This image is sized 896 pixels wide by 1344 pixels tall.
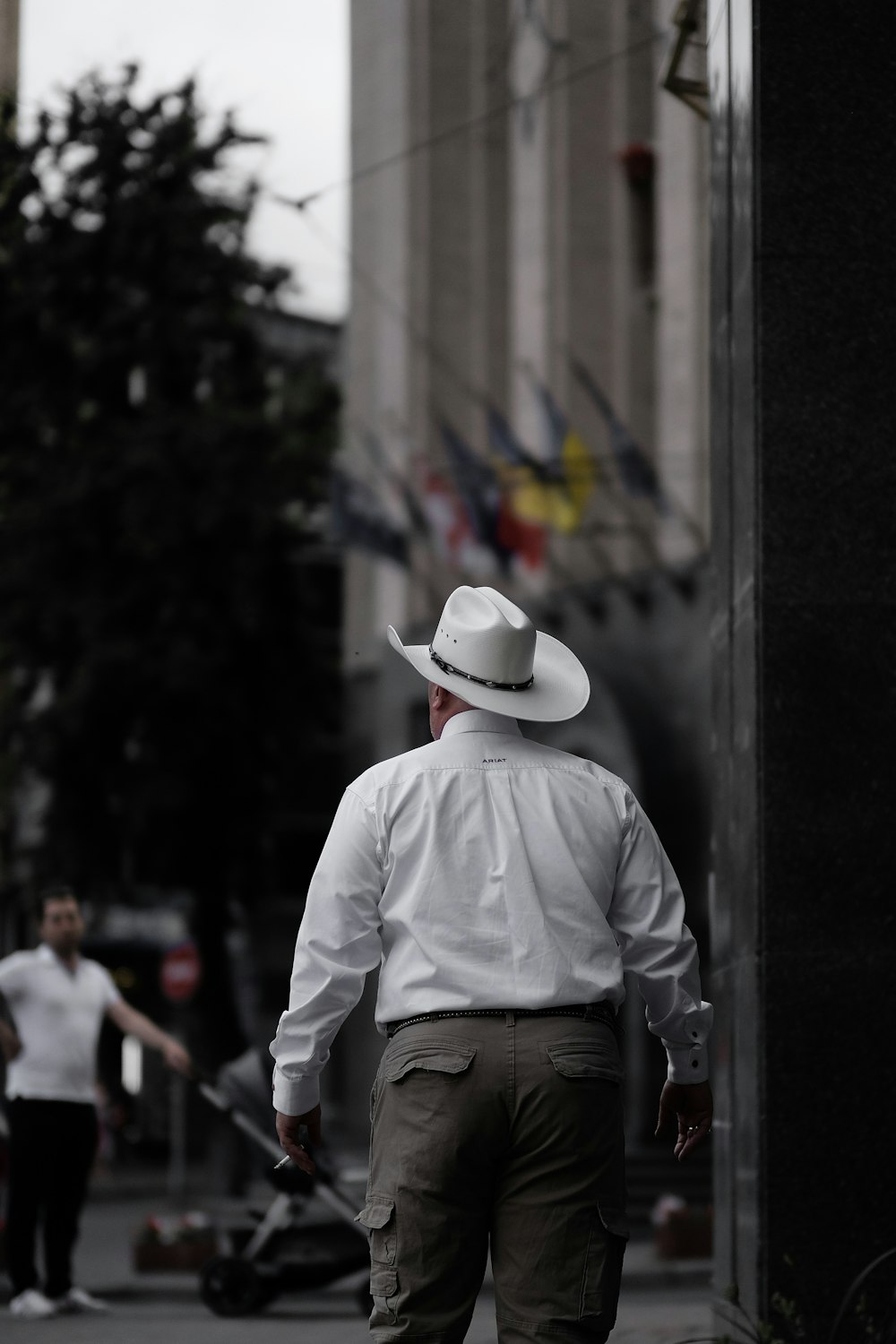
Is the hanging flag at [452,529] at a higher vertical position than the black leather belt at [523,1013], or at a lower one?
higher

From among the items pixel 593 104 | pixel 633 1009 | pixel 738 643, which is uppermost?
pixel 593 104

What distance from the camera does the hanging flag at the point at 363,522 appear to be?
28469 mm

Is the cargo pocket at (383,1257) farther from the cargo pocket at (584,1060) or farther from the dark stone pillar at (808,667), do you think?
the dark stone pillar at (808,667)

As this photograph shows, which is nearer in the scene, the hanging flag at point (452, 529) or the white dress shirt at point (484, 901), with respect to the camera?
the white dress shirt at point (484, 901)

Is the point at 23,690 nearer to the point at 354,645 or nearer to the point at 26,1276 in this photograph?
the point at 354,645

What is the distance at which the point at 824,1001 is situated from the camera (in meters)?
6.48

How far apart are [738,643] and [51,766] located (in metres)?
21.3

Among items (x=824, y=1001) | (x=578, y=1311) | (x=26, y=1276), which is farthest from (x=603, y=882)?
(x=26, y=1276)

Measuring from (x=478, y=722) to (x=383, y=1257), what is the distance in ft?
3.61

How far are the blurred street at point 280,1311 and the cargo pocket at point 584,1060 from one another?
143 inches

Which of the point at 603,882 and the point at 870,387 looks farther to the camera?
the point at 870,387

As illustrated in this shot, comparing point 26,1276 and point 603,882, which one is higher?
point 603,882

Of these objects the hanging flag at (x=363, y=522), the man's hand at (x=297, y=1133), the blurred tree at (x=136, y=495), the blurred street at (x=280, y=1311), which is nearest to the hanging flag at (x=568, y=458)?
the hanging flag at (x=363, y=522)

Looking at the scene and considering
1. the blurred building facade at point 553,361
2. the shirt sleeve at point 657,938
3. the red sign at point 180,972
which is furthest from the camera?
the blurred building facade at point 553,361
